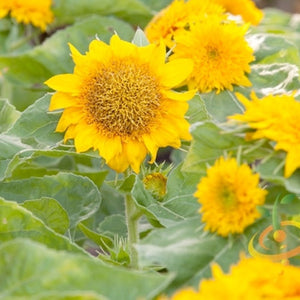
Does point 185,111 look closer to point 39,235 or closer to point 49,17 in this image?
point 39,235

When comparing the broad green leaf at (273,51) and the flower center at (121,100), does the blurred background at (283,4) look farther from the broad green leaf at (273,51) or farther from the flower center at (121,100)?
the flower center at (121,100)

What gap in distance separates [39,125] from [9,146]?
6 centimetres

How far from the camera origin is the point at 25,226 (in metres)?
1.01

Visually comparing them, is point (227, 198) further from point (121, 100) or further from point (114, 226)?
point (114, 226)

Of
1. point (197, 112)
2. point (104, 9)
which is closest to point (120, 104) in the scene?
point (197, 112)

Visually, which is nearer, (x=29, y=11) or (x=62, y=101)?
(x=62, y=101)

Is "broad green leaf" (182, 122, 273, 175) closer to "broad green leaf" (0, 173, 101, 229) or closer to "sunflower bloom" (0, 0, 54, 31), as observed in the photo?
"broad green leaf" (0, 173, 101, 229)

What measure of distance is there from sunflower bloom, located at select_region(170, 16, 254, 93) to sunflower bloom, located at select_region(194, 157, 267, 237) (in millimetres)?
368

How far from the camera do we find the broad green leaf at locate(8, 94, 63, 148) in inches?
43.7

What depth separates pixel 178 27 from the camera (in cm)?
129

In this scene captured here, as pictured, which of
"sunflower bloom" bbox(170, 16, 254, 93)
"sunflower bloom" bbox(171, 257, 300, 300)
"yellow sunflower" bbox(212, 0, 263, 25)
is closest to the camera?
"sunflower bloom" bbox(171, 257, 300, 300)

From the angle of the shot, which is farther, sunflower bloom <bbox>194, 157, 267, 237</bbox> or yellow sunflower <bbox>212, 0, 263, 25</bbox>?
yellow sunflower <bbox>212, 0, 263, 25</bbox>

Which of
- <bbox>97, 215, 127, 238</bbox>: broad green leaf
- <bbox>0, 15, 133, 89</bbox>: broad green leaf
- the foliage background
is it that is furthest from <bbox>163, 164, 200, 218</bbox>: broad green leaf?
<bbox>0, 15, 133, 89</bbox>: broad green leaf

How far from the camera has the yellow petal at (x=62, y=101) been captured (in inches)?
41.8
